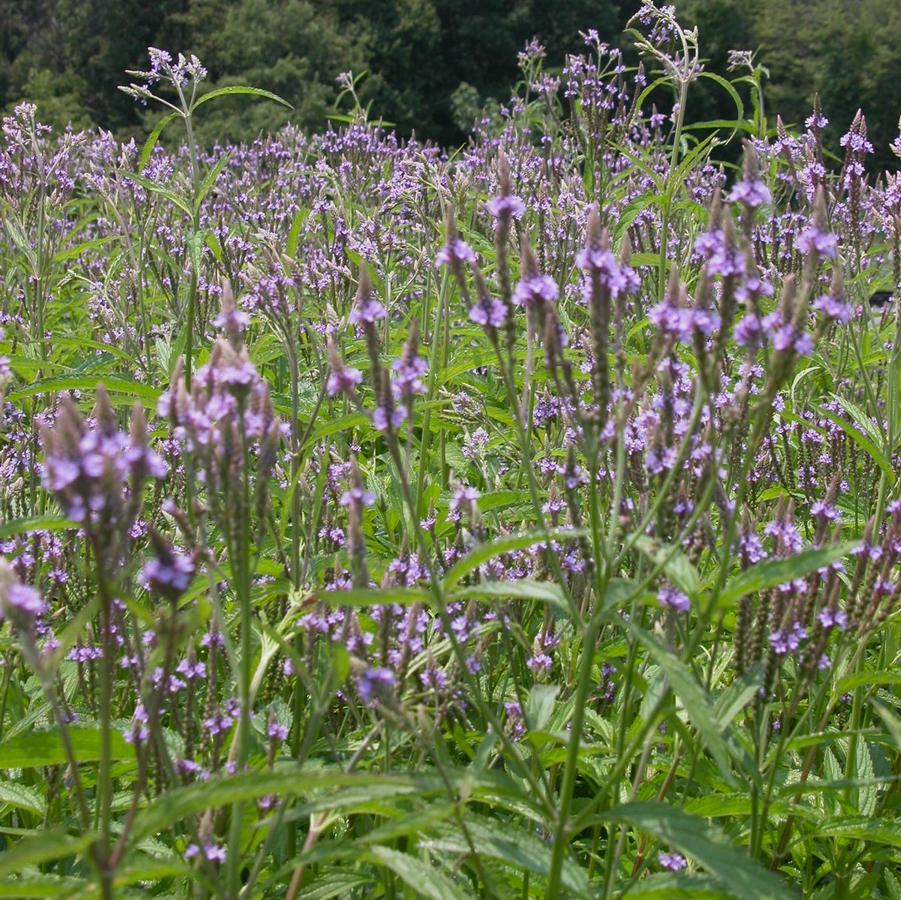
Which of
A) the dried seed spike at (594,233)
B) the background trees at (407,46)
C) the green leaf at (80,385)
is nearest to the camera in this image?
the dried seed spike at (594,233)

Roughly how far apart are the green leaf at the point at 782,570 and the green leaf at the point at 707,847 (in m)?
0.35

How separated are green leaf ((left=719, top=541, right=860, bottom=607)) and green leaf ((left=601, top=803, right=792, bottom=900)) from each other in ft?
1.16

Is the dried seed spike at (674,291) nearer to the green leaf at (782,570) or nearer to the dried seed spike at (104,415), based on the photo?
the green leaf at (782,570)

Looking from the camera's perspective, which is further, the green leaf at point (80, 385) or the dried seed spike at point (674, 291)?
the green leaf at point (80, 385)

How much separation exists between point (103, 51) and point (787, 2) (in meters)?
27.8

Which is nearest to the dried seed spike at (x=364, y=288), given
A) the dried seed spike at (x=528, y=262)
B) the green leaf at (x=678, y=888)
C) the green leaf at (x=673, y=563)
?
the dried seed spike at (x=528, y=262)

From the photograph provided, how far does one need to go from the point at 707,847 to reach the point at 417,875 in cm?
45

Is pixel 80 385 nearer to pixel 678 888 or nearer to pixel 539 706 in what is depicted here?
pixel 539 706

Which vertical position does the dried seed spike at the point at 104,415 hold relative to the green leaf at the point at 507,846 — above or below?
above

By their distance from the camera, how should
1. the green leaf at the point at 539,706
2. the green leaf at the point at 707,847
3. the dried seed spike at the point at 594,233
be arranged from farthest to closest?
the green leaf at the point at 539,706 → the dried seed spike at the point at 594,233 → the green leaf at the point at 707,847

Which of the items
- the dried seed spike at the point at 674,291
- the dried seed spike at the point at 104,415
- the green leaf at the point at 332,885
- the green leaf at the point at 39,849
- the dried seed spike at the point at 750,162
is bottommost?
the green leaf at the point at 332,885

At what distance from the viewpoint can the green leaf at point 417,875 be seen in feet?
5.25

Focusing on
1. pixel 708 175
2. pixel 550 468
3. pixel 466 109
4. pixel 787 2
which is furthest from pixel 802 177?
pixel 787 2

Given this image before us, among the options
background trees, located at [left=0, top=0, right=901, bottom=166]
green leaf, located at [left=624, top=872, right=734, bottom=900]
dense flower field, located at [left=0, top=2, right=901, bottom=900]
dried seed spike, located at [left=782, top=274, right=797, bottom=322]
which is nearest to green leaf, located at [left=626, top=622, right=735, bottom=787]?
dense flower field, located at [left=0, top=2, right=901, bottom=900]
